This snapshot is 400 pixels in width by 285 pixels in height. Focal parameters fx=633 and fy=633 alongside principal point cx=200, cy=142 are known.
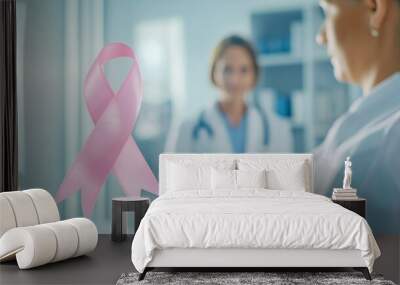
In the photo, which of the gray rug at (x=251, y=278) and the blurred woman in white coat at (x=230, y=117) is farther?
the blurred woman in white coat at (x=230, y=117)

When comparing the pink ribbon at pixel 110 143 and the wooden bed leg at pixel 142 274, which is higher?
the pink ribbon at pixel 110 143

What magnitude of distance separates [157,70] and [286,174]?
1.92 m

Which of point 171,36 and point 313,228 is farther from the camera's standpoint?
point 171,36

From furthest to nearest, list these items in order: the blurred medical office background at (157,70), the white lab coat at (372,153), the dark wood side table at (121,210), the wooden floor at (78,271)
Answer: the blurred medical office background at (157,70) → the white lab coat at (372,153) → the dark wood side table at (121,210) → the wooden floor at (78,271)

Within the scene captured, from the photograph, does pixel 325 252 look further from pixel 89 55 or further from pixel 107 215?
pixel 89 55

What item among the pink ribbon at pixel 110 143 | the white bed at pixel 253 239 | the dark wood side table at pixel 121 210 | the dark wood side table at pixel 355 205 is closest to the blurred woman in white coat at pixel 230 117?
the pink ribbon at pixel 110 143

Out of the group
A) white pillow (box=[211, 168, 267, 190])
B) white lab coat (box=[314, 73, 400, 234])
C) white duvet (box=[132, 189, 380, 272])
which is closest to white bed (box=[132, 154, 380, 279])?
white duvet (box=[132, 189, 380, 272])

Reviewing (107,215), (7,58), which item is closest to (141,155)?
(107,215)

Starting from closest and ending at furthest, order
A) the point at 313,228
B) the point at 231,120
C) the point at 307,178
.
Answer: the point at 313,228 → the point at 307,178 → the point at 231,120

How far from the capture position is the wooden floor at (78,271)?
185 inches

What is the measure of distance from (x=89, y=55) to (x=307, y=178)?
9.21ft

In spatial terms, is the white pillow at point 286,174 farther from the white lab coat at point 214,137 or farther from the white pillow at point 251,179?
the white lab coat at point 214,137

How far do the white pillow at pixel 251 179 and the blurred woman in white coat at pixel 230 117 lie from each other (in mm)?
756

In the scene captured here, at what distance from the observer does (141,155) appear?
7.15 m
